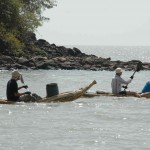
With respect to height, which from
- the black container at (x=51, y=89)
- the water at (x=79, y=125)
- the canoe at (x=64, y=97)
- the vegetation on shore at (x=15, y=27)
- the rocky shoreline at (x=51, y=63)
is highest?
the vegetation on shore at (x=15, y=27)

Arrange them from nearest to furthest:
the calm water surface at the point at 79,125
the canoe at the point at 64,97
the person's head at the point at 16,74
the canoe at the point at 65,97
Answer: the calm water surface at the point at 79,125 < the person's head at the point at 16,74 < the canoe at the point at 64,97 < the canoe at the point at 65,97

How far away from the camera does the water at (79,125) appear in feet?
59.8

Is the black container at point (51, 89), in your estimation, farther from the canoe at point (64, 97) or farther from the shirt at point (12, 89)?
the shirt at point (12, 89)

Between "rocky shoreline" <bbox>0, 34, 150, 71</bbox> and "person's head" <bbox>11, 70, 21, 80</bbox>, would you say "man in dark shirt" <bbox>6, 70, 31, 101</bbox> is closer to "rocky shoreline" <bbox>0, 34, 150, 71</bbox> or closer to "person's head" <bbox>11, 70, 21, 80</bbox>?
"person's head" <bbox>11, 70, 21, 80</bbox>

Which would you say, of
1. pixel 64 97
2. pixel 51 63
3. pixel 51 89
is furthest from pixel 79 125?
pixel 51 63

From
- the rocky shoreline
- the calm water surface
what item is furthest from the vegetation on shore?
the calm water surface

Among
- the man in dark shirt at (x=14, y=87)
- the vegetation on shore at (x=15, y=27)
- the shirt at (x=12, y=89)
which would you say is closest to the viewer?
the man in dark shirt at (x=14, y=87)

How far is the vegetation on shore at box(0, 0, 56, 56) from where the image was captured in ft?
221

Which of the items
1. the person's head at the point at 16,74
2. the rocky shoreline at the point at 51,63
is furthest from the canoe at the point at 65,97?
the rocky shoreline at the point at 51,63

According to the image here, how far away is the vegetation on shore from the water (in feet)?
125

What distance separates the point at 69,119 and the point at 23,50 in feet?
162

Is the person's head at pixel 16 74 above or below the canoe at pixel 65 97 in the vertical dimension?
above

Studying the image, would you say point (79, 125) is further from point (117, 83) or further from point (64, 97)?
point (117, 83)

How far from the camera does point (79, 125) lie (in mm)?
21469
